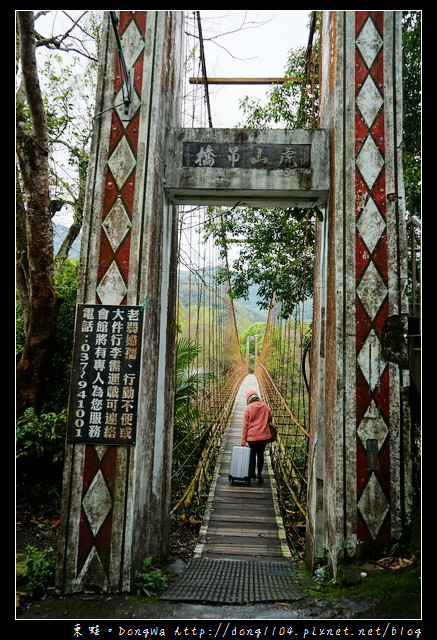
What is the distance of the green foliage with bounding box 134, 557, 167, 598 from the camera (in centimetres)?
221

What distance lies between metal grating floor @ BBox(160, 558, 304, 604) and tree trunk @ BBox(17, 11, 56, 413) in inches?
68.6

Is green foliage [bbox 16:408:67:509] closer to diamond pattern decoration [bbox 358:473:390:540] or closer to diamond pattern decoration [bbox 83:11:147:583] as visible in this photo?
diamond pattern decoration [bbox 83:11:147:583]

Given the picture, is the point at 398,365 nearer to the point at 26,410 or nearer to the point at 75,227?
the point at 26,410

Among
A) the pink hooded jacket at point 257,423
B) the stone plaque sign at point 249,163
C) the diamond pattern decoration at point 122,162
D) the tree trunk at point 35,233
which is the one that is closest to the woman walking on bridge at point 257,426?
the pink hooded jacket at point 257,423

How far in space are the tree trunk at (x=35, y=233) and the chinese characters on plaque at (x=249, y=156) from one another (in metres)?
1.07

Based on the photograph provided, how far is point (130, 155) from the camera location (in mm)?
2494

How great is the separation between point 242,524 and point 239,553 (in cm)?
53

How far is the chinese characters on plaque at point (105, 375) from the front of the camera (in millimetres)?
2283

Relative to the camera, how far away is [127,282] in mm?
2396

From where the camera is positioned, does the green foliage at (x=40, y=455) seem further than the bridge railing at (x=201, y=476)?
No

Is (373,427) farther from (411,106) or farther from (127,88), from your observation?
(411,106)

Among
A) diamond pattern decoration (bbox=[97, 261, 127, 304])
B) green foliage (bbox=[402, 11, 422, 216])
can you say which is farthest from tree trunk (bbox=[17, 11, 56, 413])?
green foliage (bbox=[402, 11, 422, 216])

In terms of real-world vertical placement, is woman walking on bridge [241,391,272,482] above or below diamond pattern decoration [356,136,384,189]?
below

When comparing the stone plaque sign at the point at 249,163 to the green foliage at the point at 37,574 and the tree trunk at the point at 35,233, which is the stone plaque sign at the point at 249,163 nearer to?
the tree trunk at the point at 35,233
